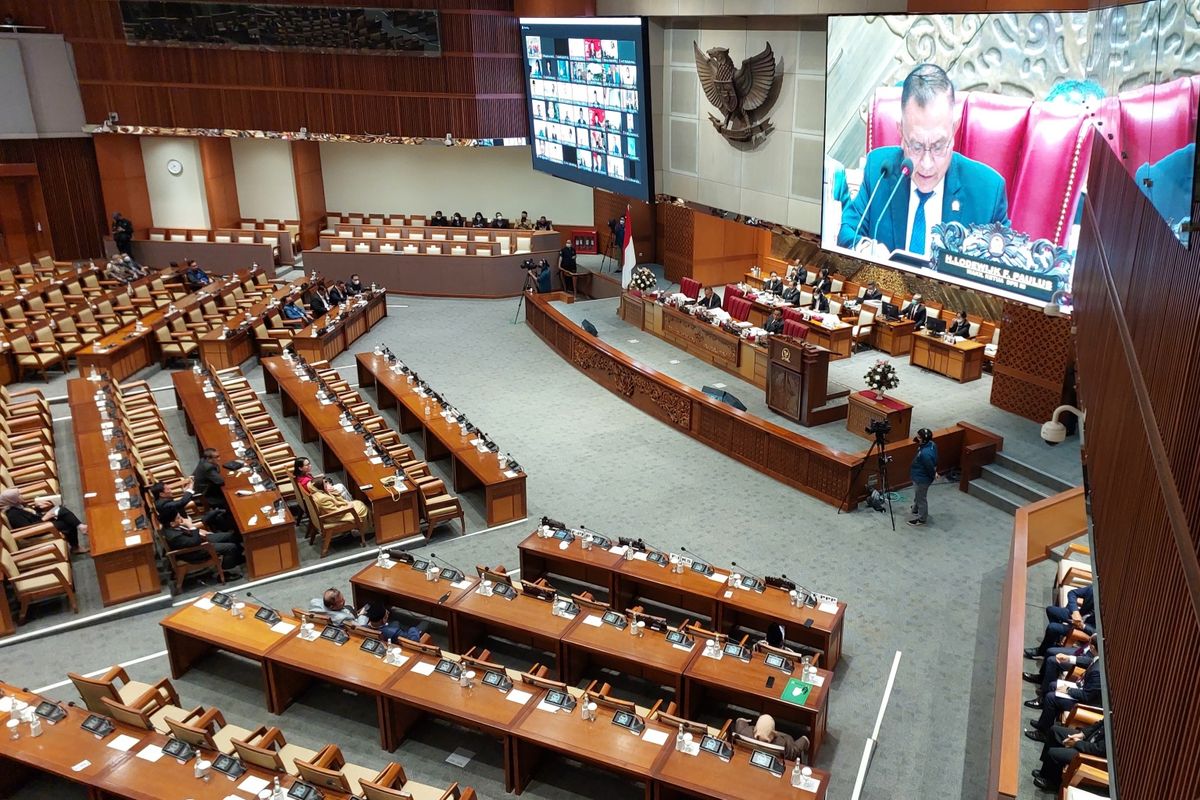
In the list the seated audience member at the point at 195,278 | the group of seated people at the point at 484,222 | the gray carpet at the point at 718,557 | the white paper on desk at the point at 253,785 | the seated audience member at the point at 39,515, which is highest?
the group of seated people at the point at 484,222

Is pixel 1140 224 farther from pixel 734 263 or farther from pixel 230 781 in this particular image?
pixel 734 263

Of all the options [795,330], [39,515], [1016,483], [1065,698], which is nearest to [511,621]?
[1065,698]

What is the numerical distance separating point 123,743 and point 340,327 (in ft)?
35.5

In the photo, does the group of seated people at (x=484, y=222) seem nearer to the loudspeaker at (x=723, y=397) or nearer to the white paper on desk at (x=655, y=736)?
the loudspeaker at (x=723, y=397)

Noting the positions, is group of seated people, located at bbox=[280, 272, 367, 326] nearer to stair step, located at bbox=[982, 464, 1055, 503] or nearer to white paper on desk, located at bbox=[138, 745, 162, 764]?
white paper on desk, located at bbox=[138, 745, 162, 764]

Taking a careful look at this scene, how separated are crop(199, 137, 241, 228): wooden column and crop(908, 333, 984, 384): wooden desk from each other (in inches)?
663

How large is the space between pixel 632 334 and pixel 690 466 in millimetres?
4818

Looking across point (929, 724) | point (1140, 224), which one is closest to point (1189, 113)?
point (1140, 224)

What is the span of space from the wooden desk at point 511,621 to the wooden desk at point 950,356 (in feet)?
27.1

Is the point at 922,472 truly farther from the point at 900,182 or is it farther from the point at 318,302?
the point at 318,302

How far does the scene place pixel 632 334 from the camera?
52.9ft

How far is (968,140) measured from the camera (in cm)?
1051

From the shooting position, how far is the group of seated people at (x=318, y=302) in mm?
16359

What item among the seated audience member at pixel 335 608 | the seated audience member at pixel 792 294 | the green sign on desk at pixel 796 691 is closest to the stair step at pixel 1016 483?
the green sign on desk at pixel 796 691
